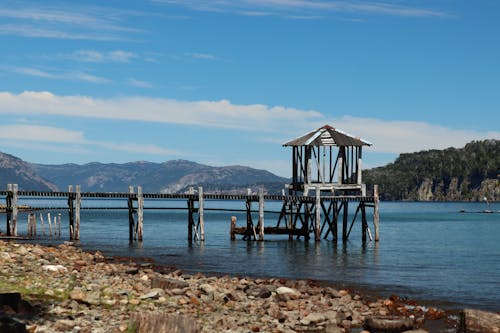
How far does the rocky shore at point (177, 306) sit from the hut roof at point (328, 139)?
89.4 feet

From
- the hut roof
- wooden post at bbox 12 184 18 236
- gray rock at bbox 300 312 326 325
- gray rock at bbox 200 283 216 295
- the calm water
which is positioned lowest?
the calm water

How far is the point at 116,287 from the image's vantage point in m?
22.2

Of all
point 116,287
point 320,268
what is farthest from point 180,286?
point 320,268

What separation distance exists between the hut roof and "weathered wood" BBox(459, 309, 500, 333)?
33.6 metres

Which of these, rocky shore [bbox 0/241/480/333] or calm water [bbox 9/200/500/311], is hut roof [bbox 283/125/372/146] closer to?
calm water [bbox 9/200/500/311]

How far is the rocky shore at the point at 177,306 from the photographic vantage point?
1731cm

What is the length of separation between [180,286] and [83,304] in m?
4.30

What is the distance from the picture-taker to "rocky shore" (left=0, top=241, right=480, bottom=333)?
17.3 m

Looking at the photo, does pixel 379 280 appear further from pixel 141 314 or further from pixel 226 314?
pixel 141 314

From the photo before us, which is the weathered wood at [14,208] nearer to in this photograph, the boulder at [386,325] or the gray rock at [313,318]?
the gray rock at [313,318]

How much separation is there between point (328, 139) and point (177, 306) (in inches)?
1391

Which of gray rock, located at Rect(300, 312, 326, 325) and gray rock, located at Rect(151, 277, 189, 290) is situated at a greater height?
gray rock, located at Rect(151, 277, 189, 290)

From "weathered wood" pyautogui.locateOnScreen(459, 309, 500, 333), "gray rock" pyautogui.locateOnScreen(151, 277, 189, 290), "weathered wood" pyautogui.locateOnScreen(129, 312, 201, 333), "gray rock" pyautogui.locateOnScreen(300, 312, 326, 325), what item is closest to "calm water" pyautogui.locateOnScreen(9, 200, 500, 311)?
"weathered wood" pyautogui.locateOnScreen(459, 309, 500, 333)

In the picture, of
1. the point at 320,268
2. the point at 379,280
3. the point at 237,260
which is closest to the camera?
the point at 379,280
